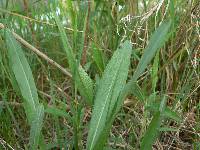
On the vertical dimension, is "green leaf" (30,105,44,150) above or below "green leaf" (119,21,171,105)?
below

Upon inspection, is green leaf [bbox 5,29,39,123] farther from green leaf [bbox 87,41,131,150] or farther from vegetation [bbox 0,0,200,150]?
green leaf [bbox 87,41,131,150]

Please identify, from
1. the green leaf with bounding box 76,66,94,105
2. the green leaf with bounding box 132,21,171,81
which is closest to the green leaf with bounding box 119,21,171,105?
the green leaf with bounding box 132,21,171,81

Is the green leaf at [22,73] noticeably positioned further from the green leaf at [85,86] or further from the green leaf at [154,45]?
the green leaf at [154,45]

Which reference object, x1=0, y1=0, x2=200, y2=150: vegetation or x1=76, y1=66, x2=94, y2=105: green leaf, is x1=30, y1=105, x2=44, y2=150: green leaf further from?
x1=76, y1=66, x2=94, y2=105: green leaf

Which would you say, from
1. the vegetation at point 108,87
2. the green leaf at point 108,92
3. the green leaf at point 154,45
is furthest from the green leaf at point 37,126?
the green leaf at point 154,45

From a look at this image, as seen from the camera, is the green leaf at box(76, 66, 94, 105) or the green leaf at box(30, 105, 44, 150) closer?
the green leaf at box(30, 105, 44, 150)

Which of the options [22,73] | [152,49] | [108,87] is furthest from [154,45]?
[22,73]

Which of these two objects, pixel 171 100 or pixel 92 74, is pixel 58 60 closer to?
pixel 92 74

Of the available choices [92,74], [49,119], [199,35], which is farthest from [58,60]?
[199,35]

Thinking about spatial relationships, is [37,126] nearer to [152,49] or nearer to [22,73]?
[22,73]
